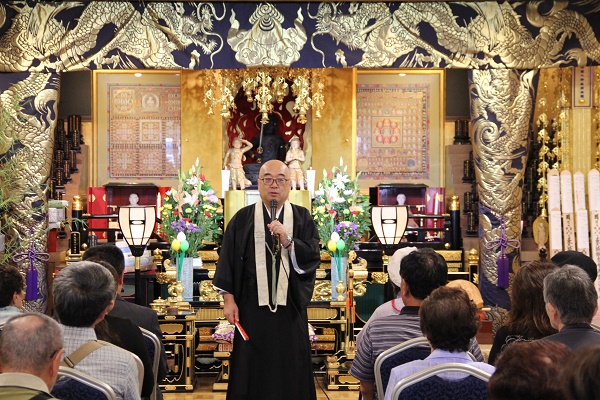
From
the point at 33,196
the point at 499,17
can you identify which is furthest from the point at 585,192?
the point at 33,196

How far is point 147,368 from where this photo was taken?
3053mm

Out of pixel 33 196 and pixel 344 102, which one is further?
pixel 344 102

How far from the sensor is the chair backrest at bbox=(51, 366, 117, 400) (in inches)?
93.1

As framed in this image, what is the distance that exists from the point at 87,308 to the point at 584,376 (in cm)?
162

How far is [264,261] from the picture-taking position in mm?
4379

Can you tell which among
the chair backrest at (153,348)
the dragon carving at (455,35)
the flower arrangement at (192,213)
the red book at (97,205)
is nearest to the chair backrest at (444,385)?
the chair backrest at (153,348)

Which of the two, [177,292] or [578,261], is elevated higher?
[578,261]

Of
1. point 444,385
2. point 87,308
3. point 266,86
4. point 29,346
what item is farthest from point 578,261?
point 266,86

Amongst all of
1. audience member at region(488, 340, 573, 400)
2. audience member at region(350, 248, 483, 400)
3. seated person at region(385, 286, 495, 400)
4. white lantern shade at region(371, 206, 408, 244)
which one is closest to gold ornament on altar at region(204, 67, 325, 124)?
white lantern shade at region(371, 206, 408, 244)

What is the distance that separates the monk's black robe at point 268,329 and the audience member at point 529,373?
2.52 metres

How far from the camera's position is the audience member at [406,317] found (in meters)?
3.13

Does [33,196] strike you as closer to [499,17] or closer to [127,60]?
[127,60]

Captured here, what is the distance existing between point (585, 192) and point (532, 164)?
70.7 inches

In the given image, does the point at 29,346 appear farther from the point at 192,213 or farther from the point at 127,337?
the point at 192,213
